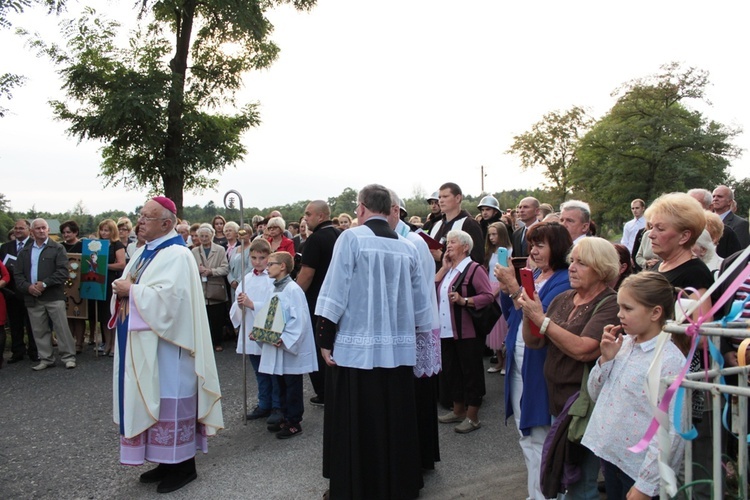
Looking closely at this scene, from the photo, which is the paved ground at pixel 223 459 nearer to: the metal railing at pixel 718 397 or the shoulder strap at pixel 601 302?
the shoulder strap at pixel 601 302

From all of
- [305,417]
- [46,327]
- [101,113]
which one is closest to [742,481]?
[305,417]

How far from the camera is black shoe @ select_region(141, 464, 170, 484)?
465 cm

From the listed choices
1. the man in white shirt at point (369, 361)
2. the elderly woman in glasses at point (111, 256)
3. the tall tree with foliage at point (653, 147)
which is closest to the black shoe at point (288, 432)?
the man in white shirt at point (369, 361)

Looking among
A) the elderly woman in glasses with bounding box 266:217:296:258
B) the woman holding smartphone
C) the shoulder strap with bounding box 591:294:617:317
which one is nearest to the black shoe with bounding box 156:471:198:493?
the shoulder strap with bounding box 591:294:617:317

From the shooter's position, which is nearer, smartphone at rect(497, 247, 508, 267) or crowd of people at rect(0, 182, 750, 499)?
crowd of people at rect(0, 182, 750, 499)

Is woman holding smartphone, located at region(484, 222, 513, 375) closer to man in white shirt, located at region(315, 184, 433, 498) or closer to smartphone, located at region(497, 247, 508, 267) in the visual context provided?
man in white shirt, located at region(315, 184, 433, 498)

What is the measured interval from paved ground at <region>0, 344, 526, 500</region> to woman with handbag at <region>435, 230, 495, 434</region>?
36cm

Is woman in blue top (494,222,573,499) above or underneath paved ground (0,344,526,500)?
above

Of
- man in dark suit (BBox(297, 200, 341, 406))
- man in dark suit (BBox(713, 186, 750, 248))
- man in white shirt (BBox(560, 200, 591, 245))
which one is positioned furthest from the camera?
man in dark suit (BBox(713, 186, 750, 248))

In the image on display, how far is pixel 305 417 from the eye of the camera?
6.14 meters

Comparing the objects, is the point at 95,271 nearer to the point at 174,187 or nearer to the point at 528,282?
the point at 528,282

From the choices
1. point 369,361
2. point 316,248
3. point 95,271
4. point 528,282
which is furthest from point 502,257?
point 95,271

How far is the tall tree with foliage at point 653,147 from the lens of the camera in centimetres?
3456

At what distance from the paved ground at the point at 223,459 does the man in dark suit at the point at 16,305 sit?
2.24 meters
